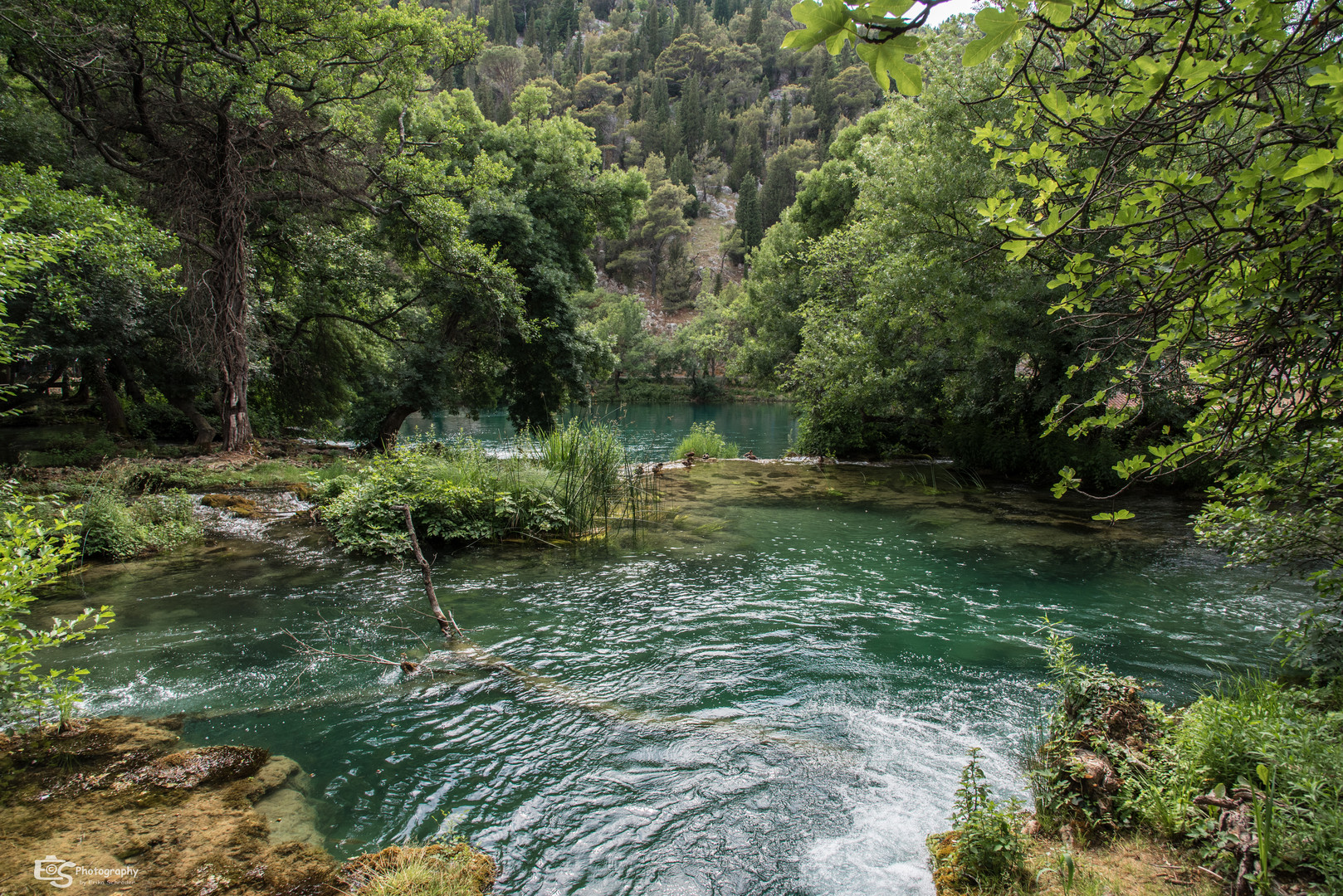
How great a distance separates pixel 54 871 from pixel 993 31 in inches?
219

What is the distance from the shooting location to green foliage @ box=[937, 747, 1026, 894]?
3334 mm

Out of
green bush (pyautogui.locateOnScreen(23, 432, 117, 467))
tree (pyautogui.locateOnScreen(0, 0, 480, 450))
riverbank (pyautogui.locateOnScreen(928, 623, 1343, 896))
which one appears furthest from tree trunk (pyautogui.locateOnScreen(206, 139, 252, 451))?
riverbank (pyautogui.locateOnScreen(928, 623, 1343, 896))

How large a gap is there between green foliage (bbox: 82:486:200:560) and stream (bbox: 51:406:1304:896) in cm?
45

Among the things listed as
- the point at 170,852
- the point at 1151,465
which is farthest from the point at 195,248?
the point at 1151,465

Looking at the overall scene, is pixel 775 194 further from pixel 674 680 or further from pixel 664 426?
pixel 674 680

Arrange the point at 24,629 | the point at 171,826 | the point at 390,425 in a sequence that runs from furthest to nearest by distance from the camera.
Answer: the point at 390,425
the point at 24,629
the point at 171,826

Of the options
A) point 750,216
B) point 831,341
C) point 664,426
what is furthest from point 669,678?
point 750,216

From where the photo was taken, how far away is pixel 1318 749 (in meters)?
3.15

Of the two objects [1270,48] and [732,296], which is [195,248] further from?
[732,296]

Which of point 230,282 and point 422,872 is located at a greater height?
point 230,282

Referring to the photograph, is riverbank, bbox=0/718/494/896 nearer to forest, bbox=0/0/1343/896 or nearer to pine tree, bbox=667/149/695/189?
forest, bbox=0/0/1343/896

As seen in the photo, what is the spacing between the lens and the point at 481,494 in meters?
11.1

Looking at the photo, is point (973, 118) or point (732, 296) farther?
point (732, 296)

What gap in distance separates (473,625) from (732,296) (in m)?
64.3
